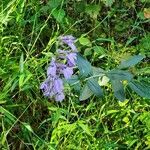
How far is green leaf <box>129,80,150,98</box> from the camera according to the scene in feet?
3.29

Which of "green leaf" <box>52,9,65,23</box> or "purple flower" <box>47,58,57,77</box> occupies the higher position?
"purple flower" <box>47,58,57,77</box>

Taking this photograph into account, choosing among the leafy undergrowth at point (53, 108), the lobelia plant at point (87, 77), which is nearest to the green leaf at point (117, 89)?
the lobelia plant at point (87, 77)

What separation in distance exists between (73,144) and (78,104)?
0.23 m

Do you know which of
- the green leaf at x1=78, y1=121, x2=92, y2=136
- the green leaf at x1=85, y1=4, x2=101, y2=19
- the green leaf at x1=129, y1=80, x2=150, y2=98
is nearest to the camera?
the green leaf at x1=129, y1=80, x2=150, y2=98

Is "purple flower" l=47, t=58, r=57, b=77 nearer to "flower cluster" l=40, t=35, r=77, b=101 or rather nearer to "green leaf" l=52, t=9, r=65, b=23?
"flower cluster" l=40, t=35, r=77, b=101

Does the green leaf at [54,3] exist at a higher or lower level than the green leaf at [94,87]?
lower

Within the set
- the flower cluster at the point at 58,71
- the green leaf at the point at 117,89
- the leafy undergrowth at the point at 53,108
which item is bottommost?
the leafy undergrowth at the point at 53,108

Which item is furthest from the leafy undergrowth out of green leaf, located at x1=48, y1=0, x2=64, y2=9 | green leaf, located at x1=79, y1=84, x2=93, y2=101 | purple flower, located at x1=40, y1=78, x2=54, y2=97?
green leaf, located at x1=79, y1=84, x2=93, y2=101

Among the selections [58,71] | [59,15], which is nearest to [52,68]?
[58,71]

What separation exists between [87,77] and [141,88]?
0.15 m

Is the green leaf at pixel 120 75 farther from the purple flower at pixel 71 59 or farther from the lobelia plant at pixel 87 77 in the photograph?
the purple flower at pixel 71 59

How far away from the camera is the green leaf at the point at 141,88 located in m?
1.00

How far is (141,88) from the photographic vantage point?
1.02m

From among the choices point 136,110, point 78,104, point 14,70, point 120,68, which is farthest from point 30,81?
point 120,68
